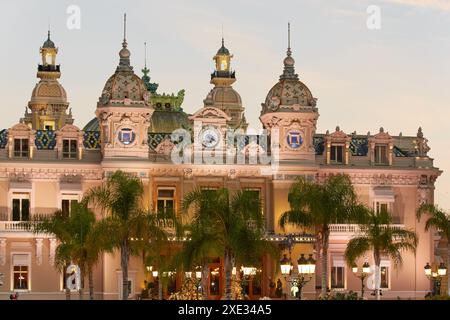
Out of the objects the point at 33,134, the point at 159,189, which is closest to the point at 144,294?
the point at 159,189

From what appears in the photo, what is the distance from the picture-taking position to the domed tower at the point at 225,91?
101 meters

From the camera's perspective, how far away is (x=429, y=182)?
89.6 meters

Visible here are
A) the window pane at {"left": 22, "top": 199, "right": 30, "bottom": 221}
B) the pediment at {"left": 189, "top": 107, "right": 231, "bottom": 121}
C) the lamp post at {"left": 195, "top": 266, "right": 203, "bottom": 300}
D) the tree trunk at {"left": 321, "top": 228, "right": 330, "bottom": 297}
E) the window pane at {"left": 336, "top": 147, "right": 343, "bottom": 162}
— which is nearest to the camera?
the tree trunk at {"left": 321, "top": 228, "right": 330, "bottom": 297}

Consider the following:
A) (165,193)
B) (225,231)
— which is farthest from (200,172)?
(225,231)

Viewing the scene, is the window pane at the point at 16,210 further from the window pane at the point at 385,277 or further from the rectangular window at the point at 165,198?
the window pane at the point at 385,277

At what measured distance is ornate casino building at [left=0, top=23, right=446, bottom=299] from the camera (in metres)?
83.9

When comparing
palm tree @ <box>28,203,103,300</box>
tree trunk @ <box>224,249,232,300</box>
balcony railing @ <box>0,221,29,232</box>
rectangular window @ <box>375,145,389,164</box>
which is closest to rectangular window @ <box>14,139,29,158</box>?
balcony railing @ <box>0,221,29,232</box>

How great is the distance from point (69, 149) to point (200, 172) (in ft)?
27.2

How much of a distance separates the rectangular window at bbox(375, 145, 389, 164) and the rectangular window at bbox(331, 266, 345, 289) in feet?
25.4

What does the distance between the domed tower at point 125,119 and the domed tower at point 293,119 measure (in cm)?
812

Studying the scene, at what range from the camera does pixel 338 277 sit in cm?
8750

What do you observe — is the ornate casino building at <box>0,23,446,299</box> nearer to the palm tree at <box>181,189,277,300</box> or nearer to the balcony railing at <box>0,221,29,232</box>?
the balcony railing at <box>0,221,29,232</box>

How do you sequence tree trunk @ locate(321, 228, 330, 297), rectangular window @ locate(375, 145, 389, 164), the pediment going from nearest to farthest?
tree trunk @ locate(321, 228, 330, 297), the pediment, rectangular window @ locate(375, 145, 389, 164)
